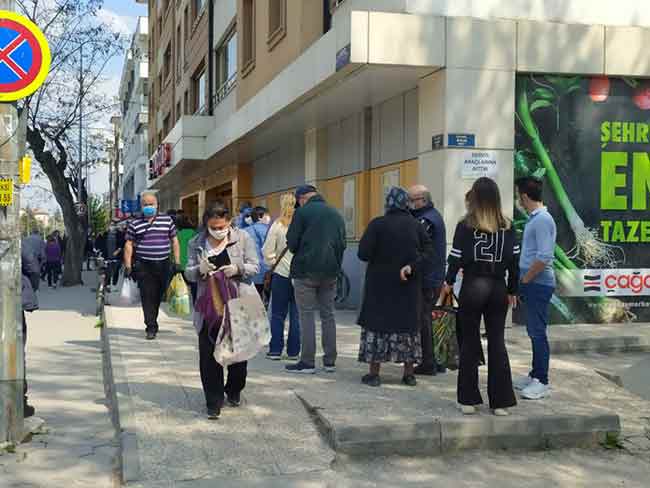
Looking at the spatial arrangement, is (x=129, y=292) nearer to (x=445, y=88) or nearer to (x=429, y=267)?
(x=445, y=88)

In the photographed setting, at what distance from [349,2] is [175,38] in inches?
920

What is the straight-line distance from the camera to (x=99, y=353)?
1002 centimetres

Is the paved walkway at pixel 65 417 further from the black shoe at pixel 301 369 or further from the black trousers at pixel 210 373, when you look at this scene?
the black shoe at pixel 301 369

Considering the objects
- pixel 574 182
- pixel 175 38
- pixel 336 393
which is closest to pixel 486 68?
pixel 574 182

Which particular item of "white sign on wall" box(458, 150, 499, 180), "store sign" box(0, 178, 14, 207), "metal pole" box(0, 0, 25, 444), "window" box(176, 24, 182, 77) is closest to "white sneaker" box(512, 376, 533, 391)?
"white sign on wall" box(458, 150, 499, 180)

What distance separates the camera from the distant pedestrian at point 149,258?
970 centimetres

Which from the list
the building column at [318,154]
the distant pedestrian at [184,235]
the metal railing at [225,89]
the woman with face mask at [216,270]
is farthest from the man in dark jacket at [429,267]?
the metal railing at [225,89]

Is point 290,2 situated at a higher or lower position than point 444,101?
higher

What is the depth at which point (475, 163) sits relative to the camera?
387 inches

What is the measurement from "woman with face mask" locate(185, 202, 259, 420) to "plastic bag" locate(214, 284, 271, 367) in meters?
0.13

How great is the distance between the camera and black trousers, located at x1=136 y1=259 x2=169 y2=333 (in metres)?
9.72

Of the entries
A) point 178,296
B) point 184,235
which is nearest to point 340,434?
point 178,296

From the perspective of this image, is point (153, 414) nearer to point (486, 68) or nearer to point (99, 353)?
point (99, 353)

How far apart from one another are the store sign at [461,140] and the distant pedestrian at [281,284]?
8.53 ft
